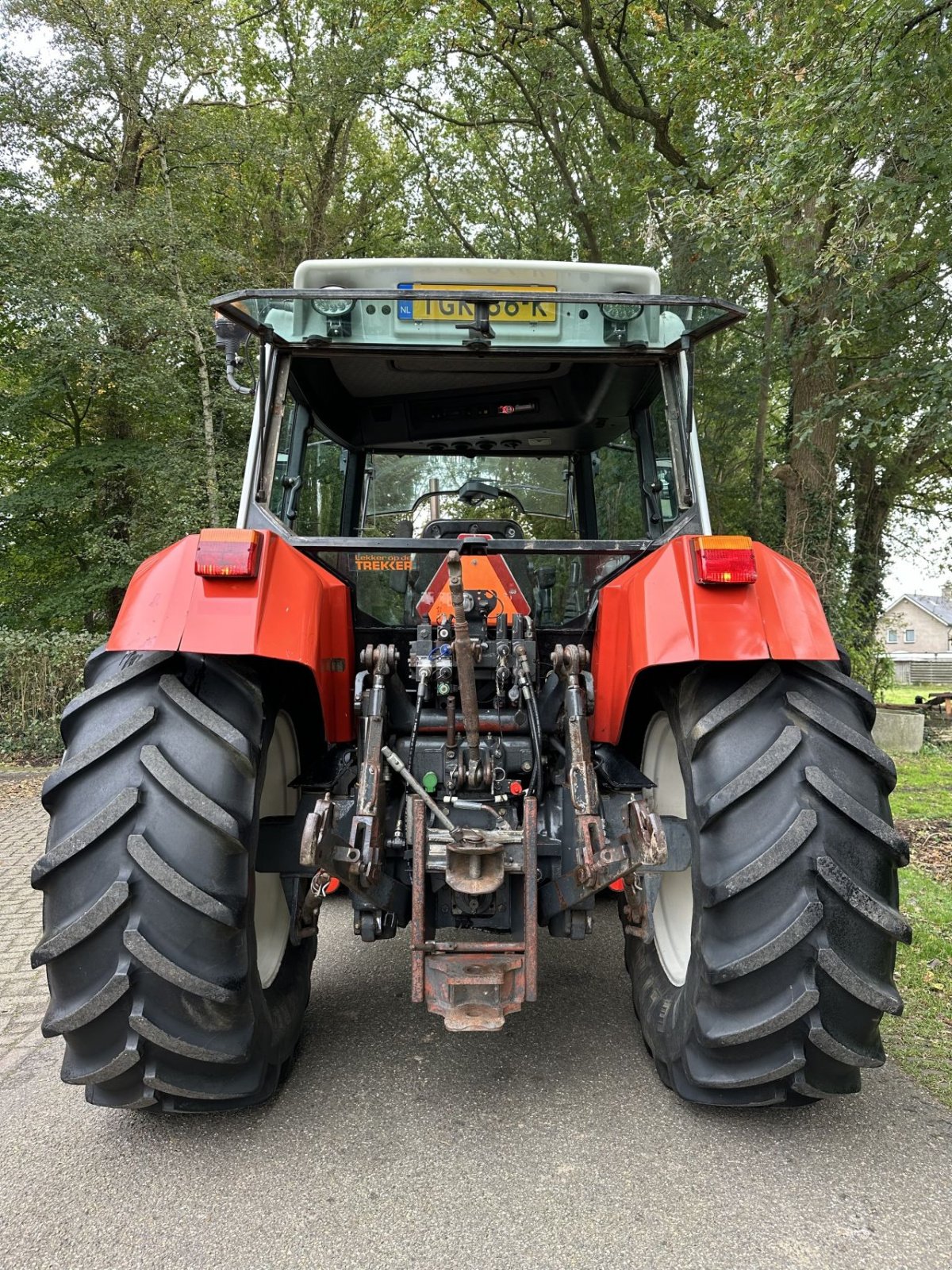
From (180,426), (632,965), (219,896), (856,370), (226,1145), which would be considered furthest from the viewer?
(180,426)

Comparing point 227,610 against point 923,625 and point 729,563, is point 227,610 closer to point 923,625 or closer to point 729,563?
point 729,563

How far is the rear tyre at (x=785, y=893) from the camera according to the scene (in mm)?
2062

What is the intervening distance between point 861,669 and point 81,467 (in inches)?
447

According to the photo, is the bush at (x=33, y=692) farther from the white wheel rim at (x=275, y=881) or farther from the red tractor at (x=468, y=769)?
the white wheel rim at (x=275, y=881)

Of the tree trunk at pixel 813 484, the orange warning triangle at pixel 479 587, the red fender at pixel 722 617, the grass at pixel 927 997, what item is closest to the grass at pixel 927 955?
the grass at pixel 927 997

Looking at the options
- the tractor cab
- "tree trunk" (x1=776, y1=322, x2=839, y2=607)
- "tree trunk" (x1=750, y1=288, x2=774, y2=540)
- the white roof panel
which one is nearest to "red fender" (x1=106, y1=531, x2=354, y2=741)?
the tractor cab

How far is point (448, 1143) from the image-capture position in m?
2.31

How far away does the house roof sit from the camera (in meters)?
61.2

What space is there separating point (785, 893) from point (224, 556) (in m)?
1.65

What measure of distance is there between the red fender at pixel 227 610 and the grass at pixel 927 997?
7.64ft

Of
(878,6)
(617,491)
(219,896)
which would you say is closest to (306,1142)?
(219,896)

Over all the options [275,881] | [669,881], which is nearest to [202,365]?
[275,881]

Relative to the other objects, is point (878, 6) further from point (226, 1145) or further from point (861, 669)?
point (861, 669)

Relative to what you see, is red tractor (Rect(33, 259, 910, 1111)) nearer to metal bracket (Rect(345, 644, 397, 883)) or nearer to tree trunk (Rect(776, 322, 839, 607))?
metal bracket (Rect(345, 644, 397, 883))
